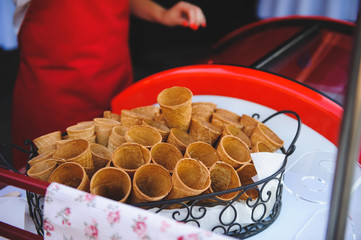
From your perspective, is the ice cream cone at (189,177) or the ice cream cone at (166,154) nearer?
the ice cream cone at (189,177)

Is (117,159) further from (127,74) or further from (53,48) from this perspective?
(127,74)

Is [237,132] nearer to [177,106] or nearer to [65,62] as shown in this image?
[177,106]

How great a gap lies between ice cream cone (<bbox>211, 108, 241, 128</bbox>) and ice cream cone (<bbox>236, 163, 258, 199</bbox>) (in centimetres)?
18

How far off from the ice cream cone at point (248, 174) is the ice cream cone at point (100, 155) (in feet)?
1.04

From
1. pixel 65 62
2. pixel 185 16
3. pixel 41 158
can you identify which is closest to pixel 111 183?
pixel 41 158

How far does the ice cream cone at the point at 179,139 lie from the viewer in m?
0.80

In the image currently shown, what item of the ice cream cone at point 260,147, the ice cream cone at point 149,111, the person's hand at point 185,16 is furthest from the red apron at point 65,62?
the ice cream cone at point 260,147

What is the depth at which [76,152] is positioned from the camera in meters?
0.79

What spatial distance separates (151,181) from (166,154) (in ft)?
0.29

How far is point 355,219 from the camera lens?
0.81 metres

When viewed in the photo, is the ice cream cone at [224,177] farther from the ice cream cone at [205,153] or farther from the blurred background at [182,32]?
the blurred background at [182,32]

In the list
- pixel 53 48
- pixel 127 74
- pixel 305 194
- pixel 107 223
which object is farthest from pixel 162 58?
pixel 107 223

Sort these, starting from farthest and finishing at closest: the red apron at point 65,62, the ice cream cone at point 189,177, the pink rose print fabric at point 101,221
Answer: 1. the red apron at point 65,62
2. the ice cream cone at point 189,177
3. the pink rose print fabric at point 101,221

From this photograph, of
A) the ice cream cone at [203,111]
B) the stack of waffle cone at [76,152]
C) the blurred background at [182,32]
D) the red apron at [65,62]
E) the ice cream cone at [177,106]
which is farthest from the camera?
the blurred background at [182,32]
